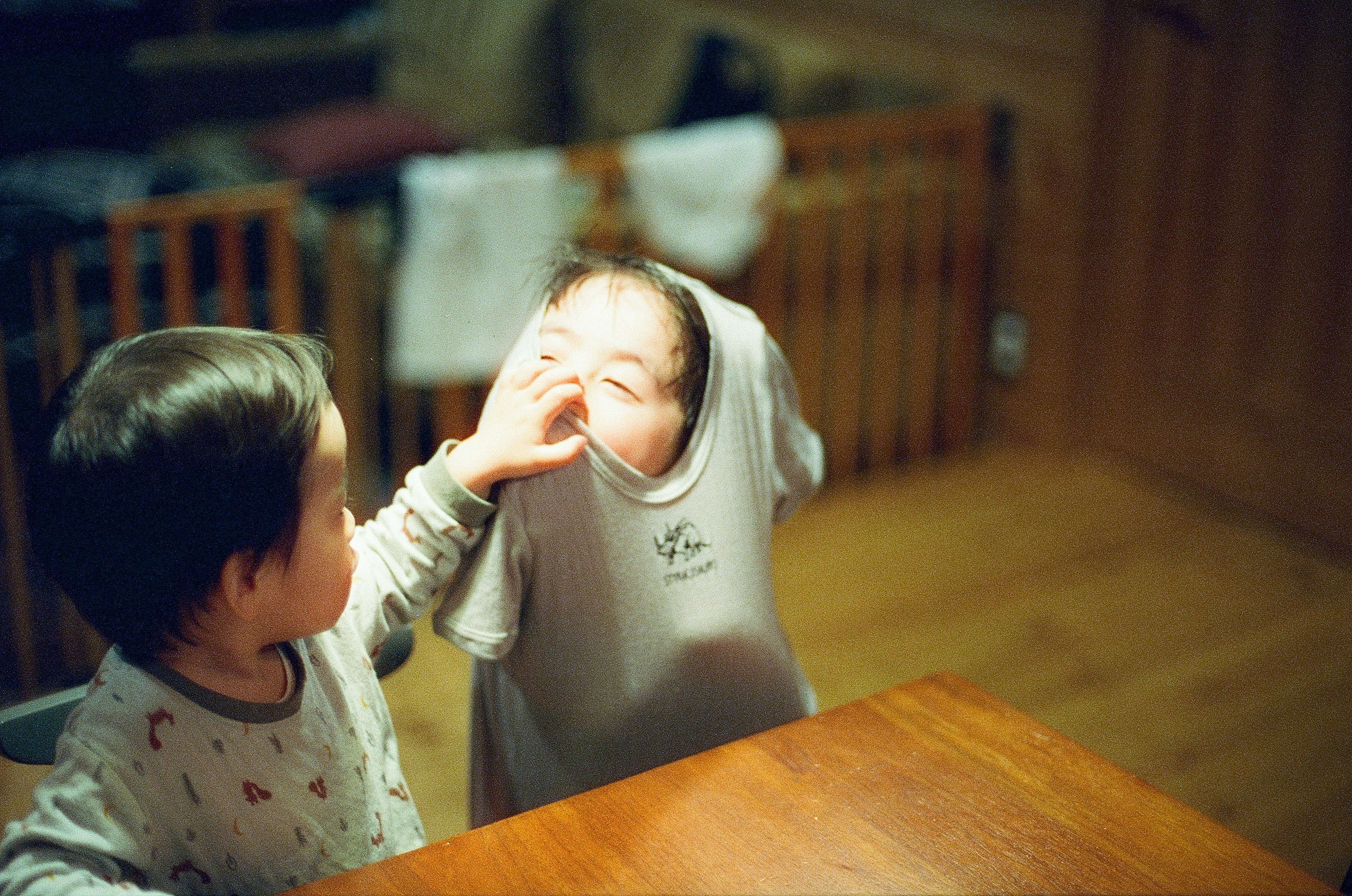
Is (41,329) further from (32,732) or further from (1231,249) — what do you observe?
(1231,249)

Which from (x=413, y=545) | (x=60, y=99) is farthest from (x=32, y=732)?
(x=60, y=99)

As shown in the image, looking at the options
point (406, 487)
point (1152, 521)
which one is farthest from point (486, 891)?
point (1152, 521)

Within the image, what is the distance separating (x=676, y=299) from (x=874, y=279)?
2.13 m

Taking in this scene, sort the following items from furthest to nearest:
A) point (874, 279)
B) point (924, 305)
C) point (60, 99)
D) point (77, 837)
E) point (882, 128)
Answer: point (60, 99) < point (924, 305) < point (874, 279) < point (882, 128) < point (77, 837)

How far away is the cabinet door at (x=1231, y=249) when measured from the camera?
107 inches

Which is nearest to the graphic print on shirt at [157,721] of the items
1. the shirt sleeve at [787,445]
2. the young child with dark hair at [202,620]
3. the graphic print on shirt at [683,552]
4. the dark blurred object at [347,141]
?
the young child with dark hair at [202,620]

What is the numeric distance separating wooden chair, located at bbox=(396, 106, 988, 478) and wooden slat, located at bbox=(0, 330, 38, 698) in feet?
2.61

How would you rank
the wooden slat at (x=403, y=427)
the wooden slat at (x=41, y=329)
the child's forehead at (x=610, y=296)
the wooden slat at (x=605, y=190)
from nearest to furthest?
the child's forehead at (x=610, y=296) < the wooden slat at (x=41, y=329) < the wooden slat at (x=605, y=190) < the wooden slat at (x=403, y=427)

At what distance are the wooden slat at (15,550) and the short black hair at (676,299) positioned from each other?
4.84 ft

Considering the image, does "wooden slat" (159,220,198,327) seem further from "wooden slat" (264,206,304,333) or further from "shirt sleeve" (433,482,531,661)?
"shirt sleeve" (433,482,531,661)

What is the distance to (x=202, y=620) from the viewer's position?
89 cm

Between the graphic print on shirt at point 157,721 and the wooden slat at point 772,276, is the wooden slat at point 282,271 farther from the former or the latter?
the graphic print on shirt at point 157,721

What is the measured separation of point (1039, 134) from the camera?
325 centimetres

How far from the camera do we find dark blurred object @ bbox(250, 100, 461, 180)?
12.6ft
